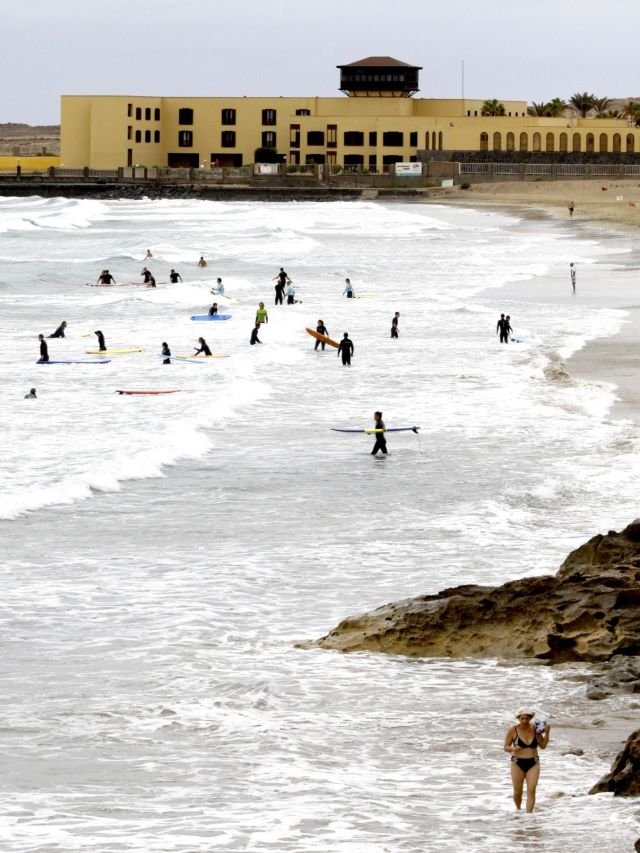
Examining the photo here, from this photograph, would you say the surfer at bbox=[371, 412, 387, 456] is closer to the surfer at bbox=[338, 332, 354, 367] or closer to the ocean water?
the ocean water

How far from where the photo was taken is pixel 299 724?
12992 mm

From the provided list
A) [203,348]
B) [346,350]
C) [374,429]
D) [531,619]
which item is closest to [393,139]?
[203,348]

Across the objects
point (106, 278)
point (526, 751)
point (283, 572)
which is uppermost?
point (106, 278)

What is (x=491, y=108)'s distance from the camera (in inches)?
5817

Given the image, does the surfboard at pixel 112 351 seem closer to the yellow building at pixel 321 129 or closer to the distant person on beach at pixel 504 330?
the distant person on beach at pixel 504 330

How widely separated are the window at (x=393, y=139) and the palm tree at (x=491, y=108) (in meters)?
15.9

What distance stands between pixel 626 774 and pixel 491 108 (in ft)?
463

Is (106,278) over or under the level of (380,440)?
over

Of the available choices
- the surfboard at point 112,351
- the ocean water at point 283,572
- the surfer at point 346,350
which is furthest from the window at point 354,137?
the surfer at point 346,350

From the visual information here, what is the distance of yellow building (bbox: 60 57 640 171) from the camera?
→ 13550 cm

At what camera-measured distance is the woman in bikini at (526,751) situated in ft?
35.3

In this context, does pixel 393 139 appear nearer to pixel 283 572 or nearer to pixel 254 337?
pixel 254 337

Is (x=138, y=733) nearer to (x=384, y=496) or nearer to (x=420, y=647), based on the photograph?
(x=420, y=647)

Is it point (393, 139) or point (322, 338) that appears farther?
point (393, 139)
